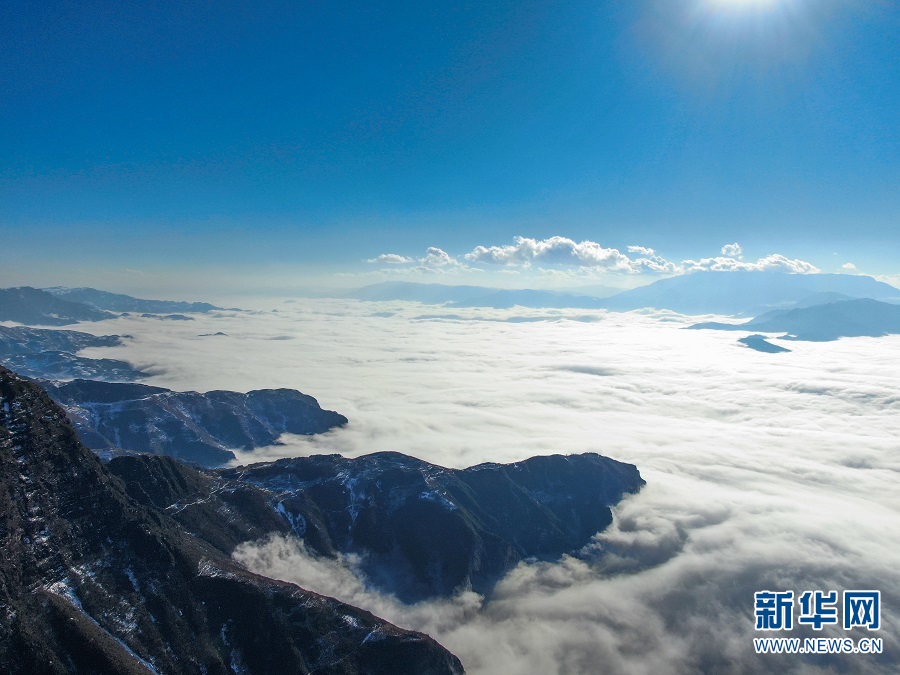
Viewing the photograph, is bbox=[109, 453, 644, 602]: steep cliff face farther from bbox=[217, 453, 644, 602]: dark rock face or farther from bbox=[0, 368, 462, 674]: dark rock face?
bbox=[0, 368, 462, 674]: dark rock face

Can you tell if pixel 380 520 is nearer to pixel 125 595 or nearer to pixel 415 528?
pixel 415 528

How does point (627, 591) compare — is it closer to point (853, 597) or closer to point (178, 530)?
point (853, 597)

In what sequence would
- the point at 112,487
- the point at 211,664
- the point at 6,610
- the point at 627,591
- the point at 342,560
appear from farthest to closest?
the point at 342,560 < the point at 627,591 < the point at 112,487 < the point at 211,664 < the point at 6,610

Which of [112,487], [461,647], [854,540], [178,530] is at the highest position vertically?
[112,487]

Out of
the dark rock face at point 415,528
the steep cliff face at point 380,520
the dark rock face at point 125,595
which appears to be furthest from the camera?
the dark rock face at point 415,528

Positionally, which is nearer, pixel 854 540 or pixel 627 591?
pixel 627 591

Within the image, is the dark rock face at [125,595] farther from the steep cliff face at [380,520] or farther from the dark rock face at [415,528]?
the dark rock face at [415,528]

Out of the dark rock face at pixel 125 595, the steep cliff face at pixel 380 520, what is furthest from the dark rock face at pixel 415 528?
the dark rock face at pixel 125 595

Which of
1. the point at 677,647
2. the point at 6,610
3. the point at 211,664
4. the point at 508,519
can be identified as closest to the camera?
the point at 6,610

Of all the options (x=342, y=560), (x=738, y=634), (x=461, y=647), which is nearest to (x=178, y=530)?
(x=342, y=560)
